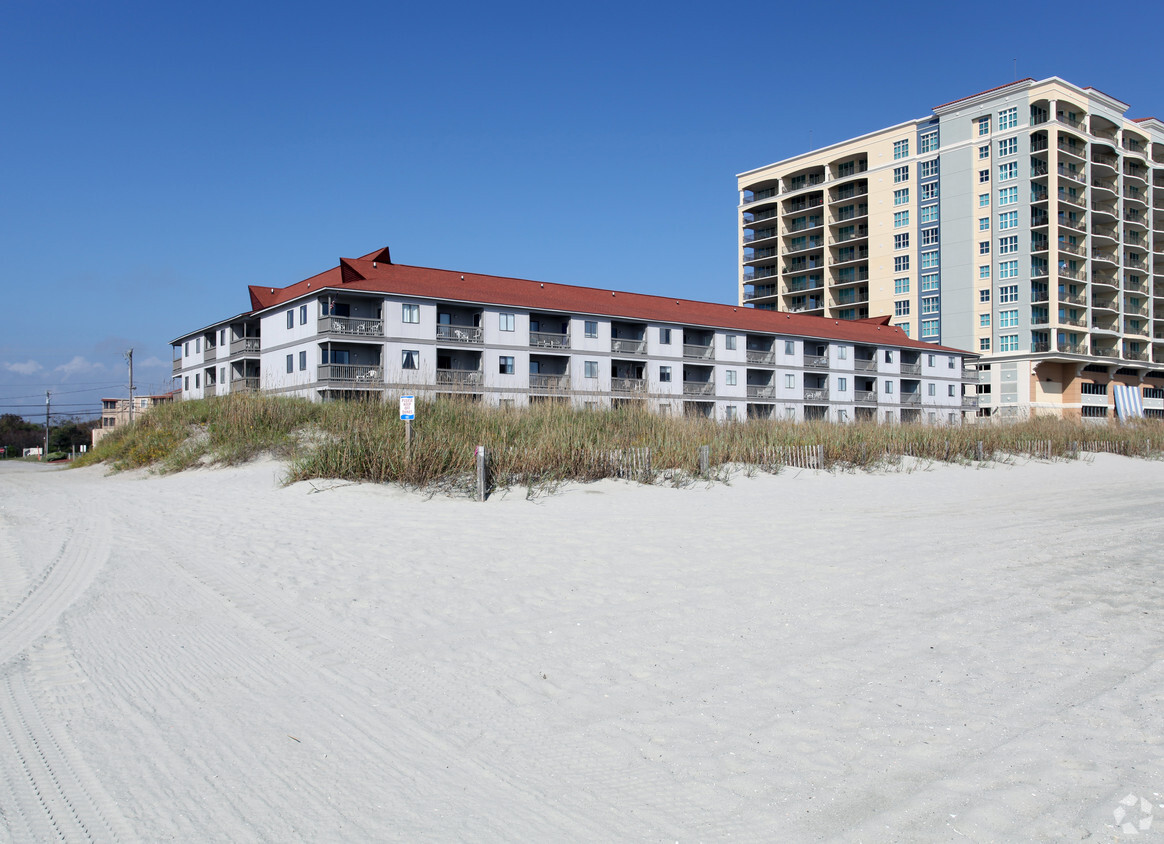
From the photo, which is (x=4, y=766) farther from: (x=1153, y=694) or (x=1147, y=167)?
(x=1147, y=167)

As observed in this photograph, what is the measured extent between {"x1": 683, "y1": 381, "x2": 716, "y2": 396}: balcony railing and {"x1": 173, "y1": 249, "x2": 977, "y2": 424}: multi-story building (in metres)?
0.10

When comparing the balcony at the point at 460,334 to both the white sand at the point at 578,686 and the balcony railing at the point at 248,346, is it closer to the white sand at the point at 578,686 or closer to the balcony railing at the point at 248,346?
the balcony railing at the point at 248,346

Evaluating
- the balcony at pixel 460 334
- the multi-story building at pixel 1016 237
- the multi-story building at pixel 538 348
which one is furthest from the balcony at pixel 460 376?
the multi-story building at pixel 1016 237

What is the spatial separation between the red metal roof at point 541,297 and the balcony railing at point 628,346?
5.09ft

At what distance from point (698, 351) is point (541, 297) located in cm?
1223

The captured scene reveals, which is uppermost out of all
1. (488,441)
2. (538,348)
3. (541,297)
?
(541,297)

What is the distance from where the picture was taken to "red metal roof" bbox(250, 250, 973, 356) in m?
41.8

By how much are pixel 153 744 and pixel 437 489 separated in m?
11.3

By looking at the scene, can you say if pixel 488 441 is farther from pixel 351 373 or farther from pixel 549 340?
pixel 549 340

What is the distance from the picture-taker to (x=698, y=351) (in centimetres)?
5244

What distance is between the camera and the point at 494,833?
3.37m

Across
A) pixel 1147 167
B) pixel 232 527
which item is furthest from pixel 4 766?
pixel 1147 167

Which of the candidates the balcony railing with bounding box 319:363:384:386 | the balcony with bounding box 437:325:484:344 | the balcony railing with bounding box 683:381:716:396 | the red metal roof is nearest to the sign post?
the balcony railing with bounding box 319:363:384:386

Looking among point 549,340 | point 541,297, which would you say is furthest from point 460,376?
point 541,297
